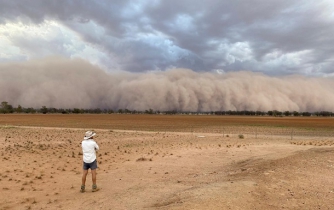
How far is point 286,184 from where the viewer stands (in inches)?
342

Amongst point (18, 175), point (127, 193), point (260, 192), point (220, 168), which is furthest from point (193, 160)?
point (18, 175)

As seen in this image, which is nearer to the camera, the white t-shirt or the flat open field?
the flat open field

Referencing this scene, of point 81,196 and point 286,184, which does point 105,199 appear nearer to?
point 81,196

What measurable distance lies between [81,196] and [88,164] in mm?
1124

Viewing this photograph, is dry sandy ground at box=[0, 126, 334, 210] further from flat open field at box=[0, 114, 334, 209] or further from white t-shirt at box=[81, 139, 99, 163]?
white t-shirt at box=[81, 139, 99, 163]

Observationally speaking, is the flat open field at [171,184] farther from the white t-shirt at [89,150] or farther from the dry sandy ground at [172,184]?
the white t-shirt at [89,150]

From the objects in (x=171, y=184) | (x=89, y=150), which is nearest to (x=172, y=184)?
(x=171, y=184)

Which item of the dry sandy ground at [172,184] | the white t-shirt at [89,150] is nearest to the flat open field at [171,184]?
the dry sandy ground at [172,184]

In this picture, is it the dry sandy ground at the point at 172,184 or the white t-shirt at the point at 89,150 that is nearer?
the dry sandy ground at the point at 172,184

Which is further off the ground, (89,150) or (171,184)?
(89,150)

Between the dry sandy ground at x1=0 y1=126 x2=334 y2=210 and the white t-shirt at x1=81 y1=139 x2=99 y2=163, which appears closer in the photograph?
the dry sandy ground at x1=0 y1=126 x2=334 y2=210

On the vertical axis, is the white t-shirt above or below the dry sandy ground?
above

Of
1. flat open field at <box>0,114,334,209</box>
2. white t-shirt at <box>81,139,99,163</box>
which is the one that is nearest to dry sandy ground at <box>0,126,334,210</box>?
flat open field at <box>0,114,334,209</box>

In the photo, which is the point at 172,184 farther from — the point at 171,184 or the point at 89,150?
the point at 89,150
